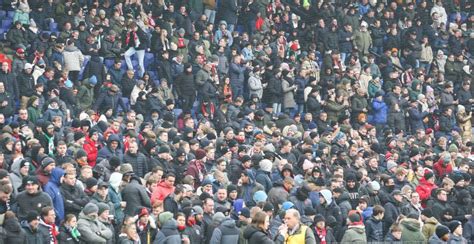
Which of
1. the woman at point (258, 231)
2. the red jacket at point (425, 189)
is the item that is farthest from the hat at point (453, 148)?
the woman at point (258, 231)

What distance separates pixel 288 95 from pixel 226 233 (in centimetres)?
1438

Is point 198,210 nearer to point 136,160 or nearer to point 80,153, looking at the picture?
point 80,153

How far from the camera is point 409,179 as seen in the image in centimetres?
2623

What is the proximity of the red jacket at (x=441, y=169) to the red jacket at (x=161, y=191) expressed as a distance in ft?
28.4

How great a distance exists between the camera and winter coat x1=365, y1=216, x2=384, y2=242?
2139cm

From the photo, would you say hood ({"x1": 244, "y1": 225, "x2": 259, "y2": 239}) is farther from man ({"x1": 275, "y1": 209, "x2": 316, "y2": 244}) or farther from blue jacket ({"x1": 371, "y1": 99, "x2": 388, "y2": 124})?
blue jacket ({"x1": 371, "y1": 99, "x2": 388, "y2": 124})

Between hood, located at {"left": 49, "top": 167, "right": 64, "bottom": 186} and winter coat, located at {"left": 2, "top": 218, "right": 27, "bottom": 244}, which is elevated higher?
hood, located at {"left": 49, "top": 167, "right": 64, "bottom": 186}

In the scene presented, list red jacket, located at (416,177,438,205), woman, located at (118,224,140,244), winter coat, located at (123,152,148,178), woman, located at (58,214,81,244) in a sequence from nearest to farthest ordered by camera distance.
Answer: woman, located at (58,214,81,244), woman, located at (118,224,140,244), winter coat, located at (123,152,148,178), red jacket, located at (416,177,438,205)

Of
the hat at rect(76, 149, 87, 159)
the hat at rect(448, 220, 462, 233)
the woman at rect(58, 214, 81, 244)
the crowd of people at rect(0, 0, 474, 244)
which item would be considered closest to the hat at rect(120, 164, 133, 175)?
the crowd of people at rect(0, 0, 474, 244)

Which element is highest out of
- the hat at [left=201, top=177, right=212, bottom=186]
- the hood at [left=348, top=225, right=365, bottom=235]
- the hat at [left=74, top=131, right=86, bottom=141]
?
the hat at [left=74, top=131, right=86, bottom=141]

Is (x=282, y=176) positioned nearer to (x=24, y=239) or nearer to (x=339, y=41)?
(x=24, y=239)

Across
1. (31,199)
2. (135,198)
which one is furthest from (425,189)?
(31,199)

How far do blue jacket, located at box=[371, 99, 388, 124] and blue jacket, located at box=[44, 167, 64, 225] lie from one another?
15.3 m

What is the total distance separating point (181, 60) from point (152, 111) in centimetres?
370
